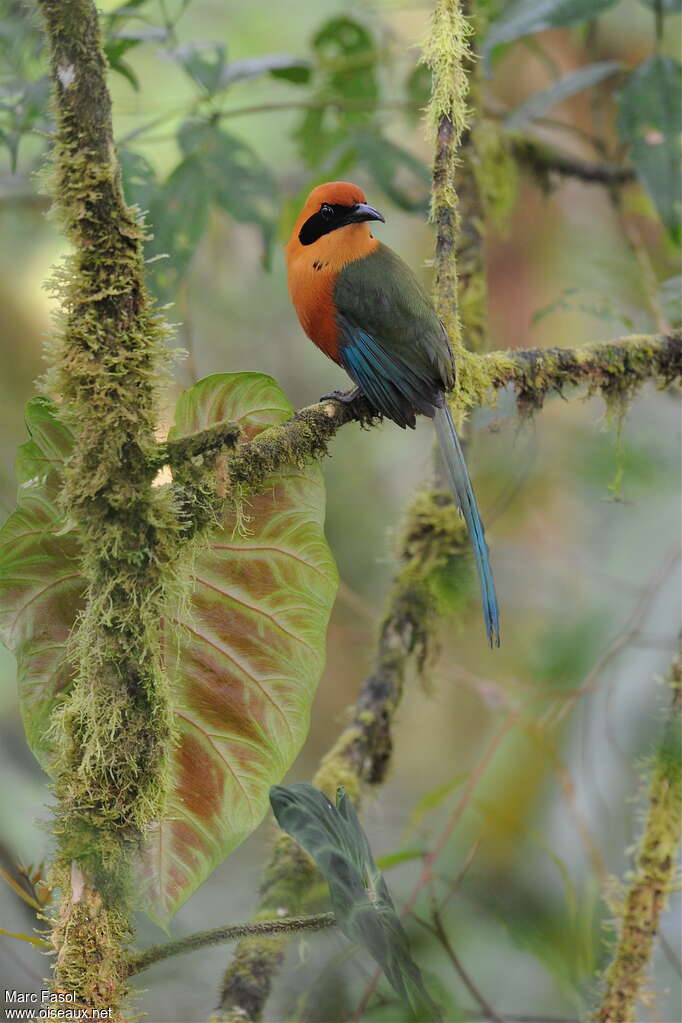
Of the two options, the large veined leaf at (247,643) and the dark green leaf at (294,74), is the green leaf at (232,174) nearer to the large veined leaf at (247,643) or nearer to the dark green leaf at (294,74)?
the dark green leaf at (294,74)

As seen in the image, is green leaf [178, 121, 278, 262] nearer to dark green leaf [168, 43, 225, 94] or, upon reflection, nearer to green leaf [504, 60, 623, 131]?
dark green leaf [168, 43, 225, 94]

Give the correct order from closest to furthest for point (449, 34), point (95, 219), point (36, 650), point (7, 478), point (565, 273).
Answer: point (95, 219) → point (36, 650) → point (449, 34) → point (7, 478) → point (565, 273)

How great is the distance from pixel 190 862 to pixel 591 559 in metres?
2.70

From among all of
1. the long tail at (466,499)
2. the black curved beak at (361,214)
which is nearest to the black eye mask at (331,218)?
the black curved beak at (361,214)

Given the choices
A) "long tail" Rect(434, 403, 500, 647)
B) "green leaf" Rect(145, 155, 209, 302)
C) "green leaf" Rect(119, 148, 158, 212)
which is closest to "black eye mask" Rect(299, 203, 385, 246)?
"green leaf" Rect(145, 155, 209, 302)

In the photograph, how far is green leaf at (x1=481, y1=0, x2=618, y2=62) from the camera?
7.81ft

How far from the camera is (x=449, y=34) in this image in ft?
5.52

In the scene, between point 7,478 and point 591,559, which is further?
point 591,559

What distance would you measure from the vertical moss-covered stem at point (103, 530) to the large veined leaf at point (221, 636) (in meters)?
0.13

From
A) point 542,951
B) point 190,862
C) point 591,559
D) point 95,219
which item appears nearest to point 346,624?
point 591,559

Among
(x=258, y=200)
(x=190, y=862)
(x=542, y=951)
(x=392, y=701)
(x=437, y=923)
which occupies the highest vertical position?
(x=258, y=200)

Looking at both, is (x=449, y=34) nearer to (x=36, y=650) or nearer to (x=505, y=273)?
(x=36, y=650)

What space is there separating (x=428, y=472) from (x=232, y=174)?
884 mm

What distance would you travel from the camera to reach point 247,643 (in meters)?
1.43
